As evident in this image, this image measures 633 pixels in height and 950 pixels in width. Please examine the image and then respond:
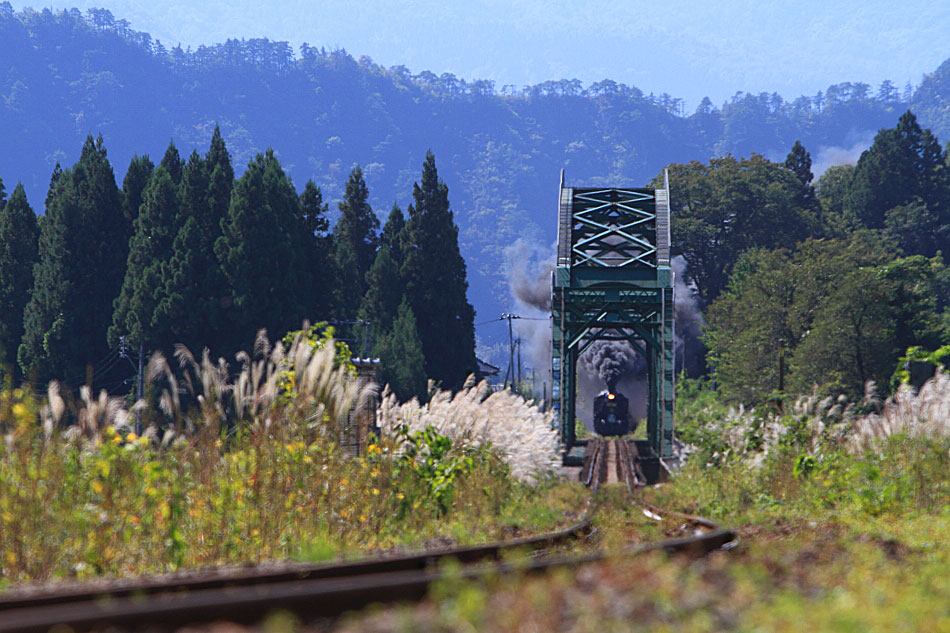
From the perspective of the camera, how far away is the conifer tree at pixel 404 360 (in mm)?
50062

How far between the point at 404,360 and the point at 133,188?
15.1 metres

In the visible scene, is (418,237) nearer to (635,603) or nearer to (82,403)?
(82,403)

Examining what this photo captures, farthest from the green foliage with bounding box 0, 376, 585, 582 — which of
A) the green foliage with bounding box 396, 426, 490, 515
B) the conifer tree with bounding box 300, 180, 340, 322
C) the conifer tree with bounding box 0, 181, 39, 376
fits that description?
the conifer tree with bounding box 0, 181, 39, 376

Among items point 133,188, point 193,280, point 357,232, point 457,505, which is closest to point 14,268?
point 133,188

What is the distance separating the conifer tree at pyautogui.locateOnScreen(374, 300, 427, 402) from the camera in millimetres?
50062

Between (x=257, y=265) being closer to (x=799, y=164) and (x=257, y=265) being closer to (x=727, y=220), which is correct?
(x=727, y=220)

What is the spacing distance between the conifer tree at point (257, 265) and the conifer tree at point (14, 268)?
388 inches

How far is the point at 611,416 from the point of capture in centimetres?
5438

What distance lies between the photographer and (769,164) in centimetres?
7150

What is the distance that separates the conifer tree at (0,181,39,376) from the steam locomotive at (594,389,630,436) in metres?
28.8

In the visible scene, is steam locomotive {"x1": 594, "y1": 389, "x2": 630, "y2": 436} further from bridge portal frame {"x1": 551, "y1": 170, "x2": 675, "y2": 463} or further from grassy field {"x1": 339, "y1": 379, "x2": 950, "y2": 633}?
grassy field {"x1": 339, "y1": 379, "x2": 950, "y2": 633}

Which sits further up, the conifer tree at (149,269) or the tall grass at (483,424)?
the conifer tree at (149,269)

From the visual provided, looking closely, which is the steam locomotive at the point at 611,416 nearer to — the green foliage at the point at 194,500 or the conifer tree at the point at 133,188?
the conifer tree at the point at 133,188

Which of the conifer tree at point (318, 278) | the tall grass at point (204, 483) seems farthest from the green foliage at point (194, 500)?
the conifer tree at point (318, 278)
